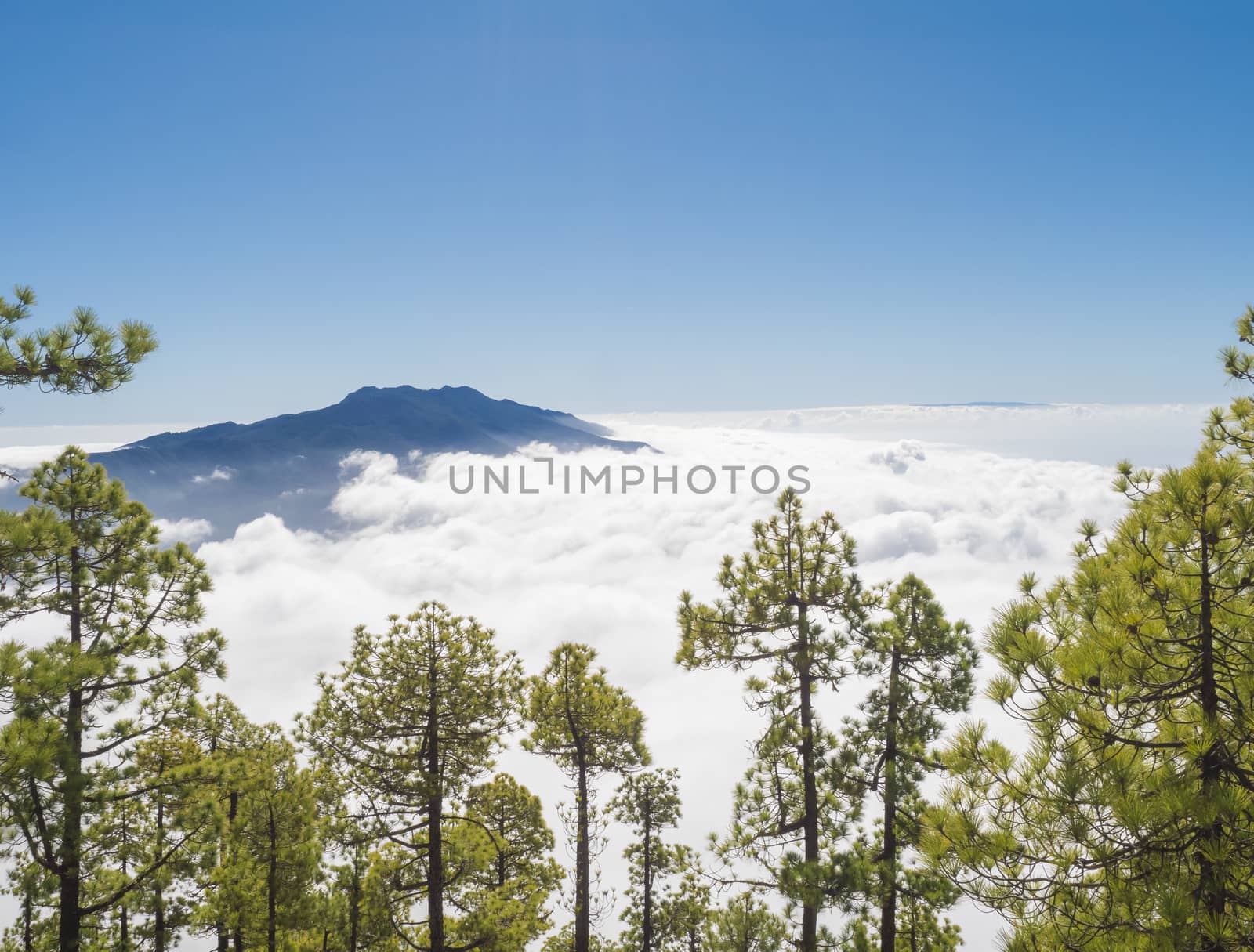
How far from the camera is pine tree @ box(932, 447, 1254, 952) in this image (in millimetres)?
4344

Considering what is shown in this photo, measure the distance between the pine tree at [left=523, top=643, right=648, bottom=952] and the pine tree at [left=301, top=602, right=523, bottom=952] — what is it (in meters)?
2.39

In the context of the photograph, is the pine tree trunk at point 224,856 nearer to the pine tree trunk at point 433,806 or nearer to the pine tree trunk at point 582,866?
the pine tree trunk at point 433,806

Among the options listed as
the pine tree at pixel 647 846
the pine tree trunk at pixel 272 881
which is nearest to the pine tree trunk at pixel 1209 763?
the pine tree at pixel 647 846

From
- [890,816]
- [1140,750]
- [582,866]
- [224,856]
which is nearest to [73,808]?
[224,856]

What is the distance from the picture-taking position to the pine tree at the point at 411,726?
1332 cm

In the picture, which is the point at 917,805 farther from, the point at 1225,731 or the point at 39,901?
the point at 39,901

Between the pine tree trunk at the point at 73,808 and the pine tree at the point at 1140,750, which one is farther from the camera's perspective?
the pine tree trunk at the point at 73,808

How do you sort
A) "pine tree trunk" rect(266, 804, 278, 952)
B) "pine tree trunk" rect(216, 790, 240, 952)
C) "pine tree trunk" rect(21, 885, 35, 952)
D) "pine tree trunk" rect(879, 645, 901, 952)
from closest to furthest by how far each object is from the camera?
"pine tree trunk" rect(21, 885, 35, 952), "pine tree trunk" rect(879, 645, 901, 952), "pine tree trunk" rect(266, 804, 278, 952), "pine tree trunk" rect(216, 790, 240, 952)

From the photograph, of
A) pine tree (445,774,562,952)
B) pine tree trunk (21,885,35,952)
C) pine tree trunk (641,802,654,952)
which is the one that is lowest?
pine tree trunk (641,802,654,952)

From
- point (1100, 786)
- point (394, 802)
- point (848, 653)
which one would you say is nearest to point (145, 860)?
point (394, 802)

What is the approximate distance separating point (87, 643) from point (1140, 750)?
13928mm

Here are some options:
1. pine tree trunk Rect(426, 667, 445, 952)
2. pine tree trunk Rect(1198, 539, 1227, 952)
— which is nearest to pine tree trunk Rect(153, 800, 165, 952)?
pine tree trunk Rect(426, 667, 445, 952)

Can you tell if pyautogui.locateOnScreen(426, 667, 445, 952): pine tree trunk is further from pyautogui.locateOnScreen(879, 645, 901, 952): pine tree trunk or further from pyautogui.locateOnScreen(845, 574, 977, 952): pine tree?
pyautogui.locateOnScreen(879, 645, 901, 952): pine tree trunk

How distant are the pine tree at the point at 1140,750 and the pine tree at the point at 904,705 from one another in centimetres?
634
